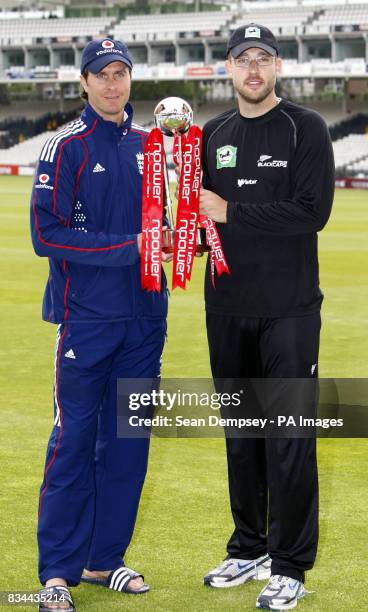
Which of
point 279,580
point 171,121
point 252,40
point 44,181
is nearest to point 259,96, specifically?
point 252,40

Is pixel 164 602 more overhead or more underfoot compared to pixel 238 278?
more underfoot

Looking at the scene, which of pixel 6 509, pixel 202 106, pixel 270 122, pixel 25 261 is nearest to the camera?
pixel 270 122

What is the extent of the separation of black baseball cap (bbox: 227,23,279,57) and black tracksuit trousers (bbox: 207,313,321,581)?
111 centimetres

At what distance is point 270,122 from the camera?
4.49 metres

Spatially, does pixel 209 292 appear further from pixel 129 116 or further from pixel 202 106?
pixel 202 106

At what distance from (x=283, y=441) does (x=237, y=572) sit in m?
0.71

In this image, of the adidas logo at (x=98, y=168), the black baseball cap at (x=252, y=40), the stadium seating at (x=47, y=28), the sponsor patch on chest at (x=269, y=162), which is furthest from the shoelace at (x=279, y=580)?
the stadium seating at (x=47, y=28)

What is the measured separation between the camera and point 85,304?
4.52 meters

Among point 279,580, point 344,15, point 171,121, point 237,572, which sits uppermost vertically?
point 344,15

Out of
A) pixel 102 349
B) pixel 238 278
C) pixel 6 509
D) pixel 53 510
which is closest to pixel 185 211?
pixel 238 278

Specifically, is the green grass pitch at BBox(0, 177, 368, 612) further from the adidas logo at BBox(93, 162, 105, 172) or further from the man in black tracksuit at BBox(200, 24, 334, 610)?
the adidas logo at BBox(93, 162, 105, 172)

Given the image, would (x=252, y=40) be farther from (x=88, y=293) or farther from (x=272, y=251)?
(x=88, y=293)

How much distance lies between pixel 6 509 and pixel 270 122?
266 centimetres

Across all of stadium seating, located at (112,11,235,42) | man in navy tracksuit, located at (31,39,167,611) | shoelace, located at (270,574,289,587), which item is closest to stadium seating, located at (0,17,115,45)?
stadium seating, located at (112,11,235,42)
